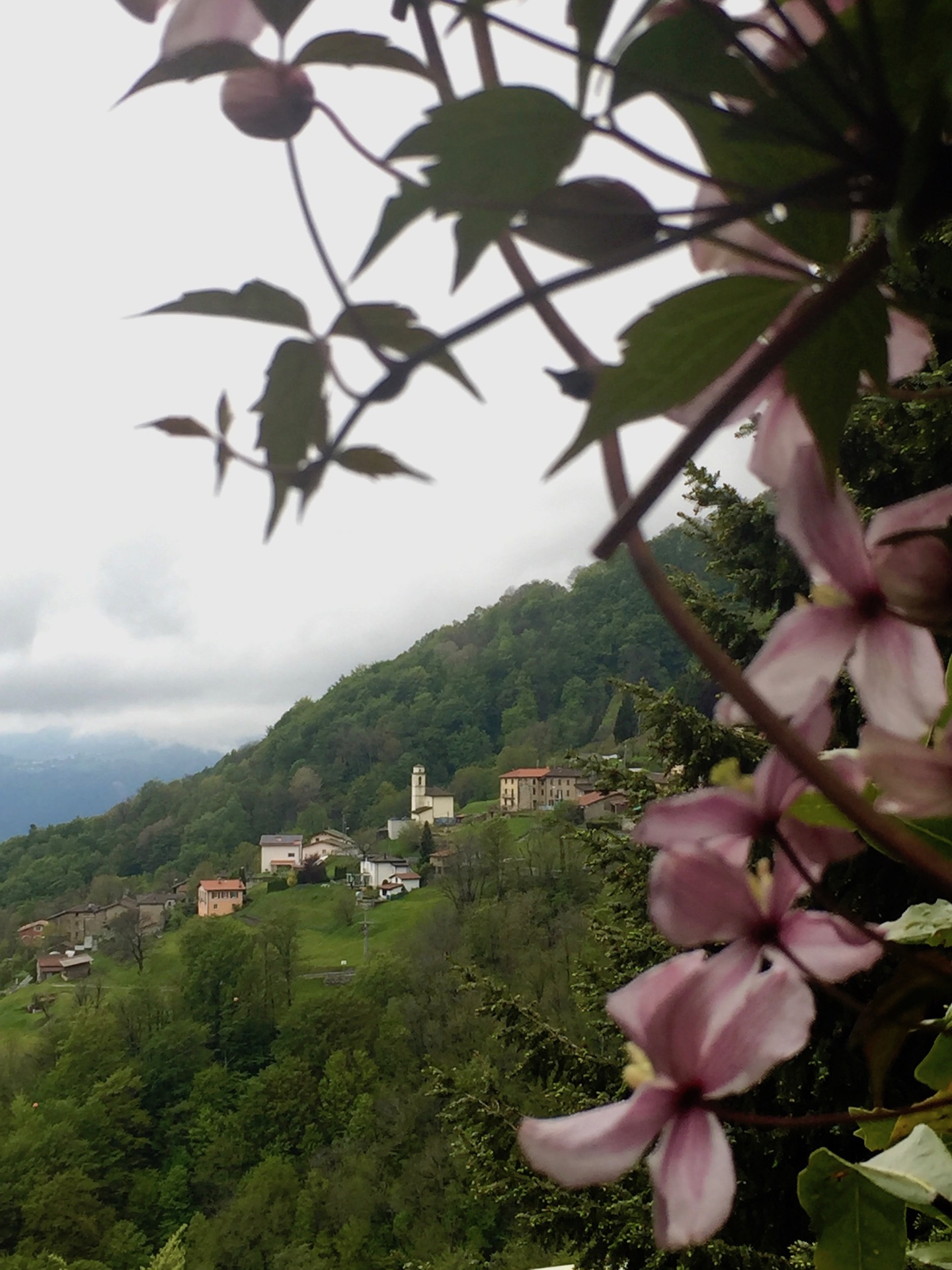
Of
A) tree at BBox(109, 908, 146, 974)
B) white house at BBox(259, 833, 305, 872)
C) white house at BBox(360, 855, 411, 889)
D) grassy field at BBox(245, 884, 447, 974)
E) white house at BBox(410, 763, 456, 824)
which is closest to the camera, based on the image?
grassy field at BBox(245, 884, 447, 974)

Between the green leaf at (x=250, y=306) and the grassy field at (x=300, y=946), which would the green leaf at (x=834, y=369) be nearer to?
the green leaf at (x=250, y=306)

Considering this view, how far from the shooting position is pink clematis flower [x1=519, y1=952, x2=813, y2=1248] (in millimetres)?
131

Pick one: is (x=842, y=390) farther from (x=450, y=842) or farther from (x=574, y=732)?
(x=450, y=842)

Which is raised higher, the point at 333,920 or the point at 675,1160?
the point at 675,1160

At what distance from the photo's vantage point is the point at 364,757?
24.6 meters

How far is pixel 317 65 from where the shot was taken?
15 centimetres

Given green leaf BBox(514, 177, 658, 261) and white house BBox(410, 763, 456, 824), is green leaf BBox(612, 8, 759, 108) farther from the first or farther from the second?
white house BBox(410, 763, 456, 824)

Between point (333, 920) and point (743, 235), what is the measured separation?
67.5 feet

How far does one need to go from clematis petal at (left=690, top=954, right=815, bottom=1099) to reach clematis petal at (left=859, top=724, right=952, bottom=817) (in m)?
0.03

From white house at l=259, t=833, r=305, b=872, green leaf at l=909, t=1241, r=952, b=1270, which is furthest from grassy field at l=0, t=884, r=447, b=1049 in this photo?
green leaf at l=909, t=1241, r=952, b=1270

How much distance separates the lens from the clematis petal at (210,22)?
0.15m

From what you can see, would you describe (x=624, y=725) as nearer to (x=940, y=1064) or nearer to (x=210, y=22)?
(x=940, y=1064)

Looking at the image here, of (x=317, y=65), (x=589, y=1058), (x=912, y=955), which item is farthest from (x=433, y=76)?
Result: (x=589, y=1058)

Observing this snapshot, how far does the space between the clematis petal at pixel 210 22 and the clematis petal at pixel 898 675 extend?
149mm
